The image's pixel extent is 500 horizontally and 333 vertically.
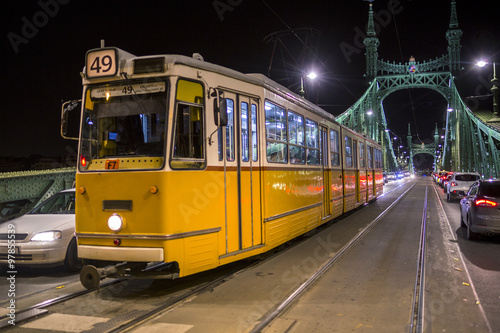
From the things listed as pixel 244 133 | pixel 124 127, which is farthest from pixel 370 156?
pixel 124 127

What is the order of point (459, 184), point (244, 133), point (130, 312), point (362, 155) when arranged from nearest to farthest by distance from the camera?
point (130, 312)
point (244, 133)
point (362, 155)
point (459, 184)

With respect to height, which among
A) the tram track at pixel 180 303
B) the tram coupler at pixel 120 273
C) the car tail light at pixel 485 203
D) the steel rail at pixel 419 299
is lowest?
the steel rail at pixel 419 299

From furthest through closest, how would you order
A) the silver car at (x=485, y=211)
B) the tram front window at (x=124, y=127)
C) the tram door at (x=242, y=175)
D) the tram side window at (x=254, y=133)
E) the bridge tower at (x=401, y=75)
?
1. the bridge tower at (x=401, y=75)
2. the silver car at (x=485, y=211)
3. the tram side window at (x=254, y=133)
4. the tram door at (x=242, y=175)
5. the tram front window at (x=124, y=127)

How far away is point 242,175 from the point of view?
649 cm

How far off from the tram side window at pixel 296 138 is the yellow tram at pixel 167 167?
1535 mm

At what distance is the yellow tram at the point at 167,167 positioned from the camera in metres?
5.32

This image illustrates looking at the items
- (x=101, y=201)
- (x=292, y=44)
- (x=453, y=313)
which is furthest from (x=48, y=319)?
(x=292, y=44)

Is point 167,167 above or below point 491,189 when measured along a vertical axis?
above

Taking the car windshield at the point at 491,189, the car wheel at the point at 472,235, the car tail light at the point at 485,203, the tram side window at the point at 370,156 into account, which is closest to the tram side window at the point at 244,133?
the car tail light at the point at 485,203

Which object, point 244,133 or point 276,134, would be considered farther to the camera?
point 276,134

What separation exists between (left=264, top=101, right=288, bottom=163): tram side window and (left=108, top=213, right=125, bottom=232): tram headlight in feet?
9.18

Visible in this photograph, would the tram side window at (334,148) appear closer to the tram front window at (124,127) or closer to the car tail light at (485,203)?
the car tail light at (485,203)

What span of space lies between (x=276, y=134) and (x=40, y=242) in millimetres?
4438

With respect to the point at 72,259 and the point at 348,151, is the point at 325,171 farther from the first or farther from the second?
the point at 72,259
